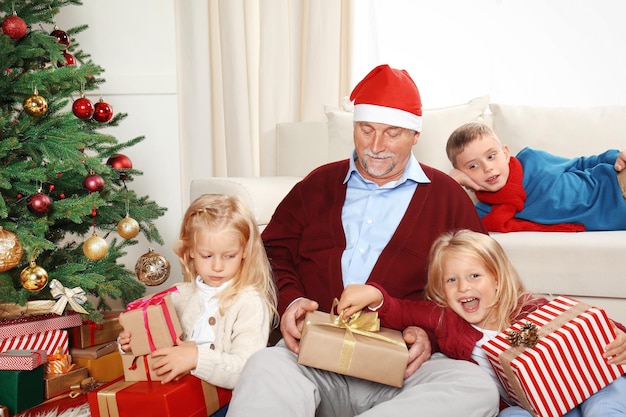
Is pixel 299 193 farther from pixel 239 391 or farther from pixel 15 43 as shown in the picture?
pixel 15 43

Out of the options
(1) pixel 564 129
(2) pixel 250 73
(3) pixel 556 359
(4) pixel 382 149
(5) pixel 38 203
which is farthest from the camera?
(2) pixel 250 73

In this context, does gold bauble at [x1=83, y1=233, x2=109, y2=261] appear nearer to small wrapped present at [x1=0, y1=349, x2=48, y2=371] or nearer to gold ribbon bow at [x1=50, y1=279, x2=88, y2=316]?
gold ribbon bow at [x1=50, y1=279, x2=88, y2=316]

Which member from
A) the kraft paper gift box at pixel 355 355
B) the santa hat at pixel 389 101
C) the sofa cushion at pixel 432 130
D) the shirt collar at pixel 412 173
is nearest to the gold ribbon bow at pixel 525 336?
the kraft paper gift box at pixel 355 355

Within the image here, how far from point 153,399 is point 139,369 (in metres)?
0.16

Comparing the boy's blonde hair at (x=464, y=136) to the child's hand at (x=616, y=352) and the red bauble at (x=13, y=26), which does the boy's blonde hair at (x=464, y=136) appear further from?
the red bauble at (x=13, y=26)

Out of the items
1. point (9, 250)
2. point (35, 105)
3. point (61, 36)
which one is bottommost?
point (9, 250)

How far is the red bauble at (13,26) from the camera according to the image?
7.20 ft

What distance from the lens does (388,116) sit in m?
1.92

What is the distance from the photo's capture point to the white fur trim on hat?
1.92 m

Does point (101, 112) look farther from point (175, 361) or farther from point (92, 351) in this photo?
point (175, 361)

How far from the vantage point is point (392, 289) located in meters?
1.83

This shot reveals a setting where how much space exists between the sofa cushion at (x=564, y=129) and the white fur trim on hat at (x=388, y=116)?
0.91 m

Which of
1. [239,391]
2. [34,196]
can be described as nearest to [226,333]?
[239,391]

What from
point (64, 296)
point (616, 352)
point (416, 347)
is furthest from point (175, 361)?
point (616, 352)
